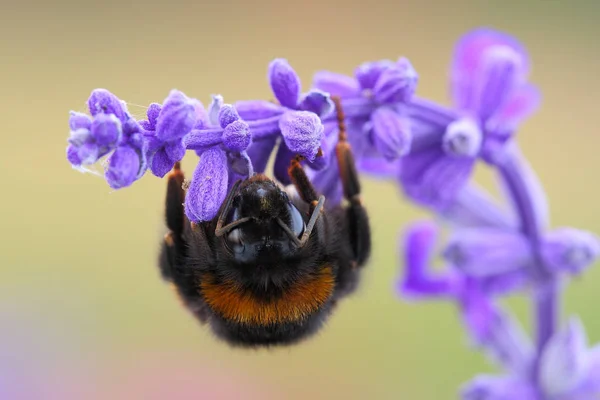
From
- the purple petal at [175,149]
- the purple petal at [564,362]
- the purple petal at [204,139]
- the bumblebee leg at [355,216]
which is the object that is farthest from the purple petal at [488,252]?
the purple petal at [175,149]

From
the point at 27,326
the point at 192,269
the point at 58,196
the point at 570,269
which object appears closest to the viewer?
the point at 192,269

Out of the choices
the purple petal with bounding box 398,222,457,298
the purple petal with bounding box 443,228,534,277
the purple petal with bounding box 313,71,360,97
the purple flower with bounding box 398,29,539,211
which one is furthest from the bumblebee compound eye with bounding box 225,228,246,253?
the purple petal with bounding box 398,222,457,298

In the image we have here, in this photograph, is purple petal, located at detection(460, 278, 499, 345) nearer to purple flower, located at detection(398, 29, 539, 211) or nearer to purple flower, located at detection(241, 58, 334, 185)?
purple flower, located at detection(398, 29, 539, 211)

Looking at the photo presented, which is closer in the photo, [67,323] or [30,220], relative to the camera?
[67,323]

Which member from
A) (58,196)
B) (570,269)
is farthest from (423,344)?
(570,269)

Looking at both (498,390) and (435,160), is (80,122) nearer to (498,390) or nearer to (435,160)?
(435,160)

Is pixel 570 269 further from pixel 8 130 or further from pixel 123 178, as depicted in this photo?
pixel 8 130

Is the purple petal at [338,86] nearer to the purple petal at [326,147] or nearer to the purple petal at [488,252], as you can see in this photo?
the purple petal at [326,147]

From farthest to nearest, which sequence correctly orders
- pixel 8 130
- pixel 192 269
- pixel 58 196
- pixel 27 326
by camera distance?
pixel 8 130 < pixel 58 196 < pixel 27 326 < pixel 192 269
